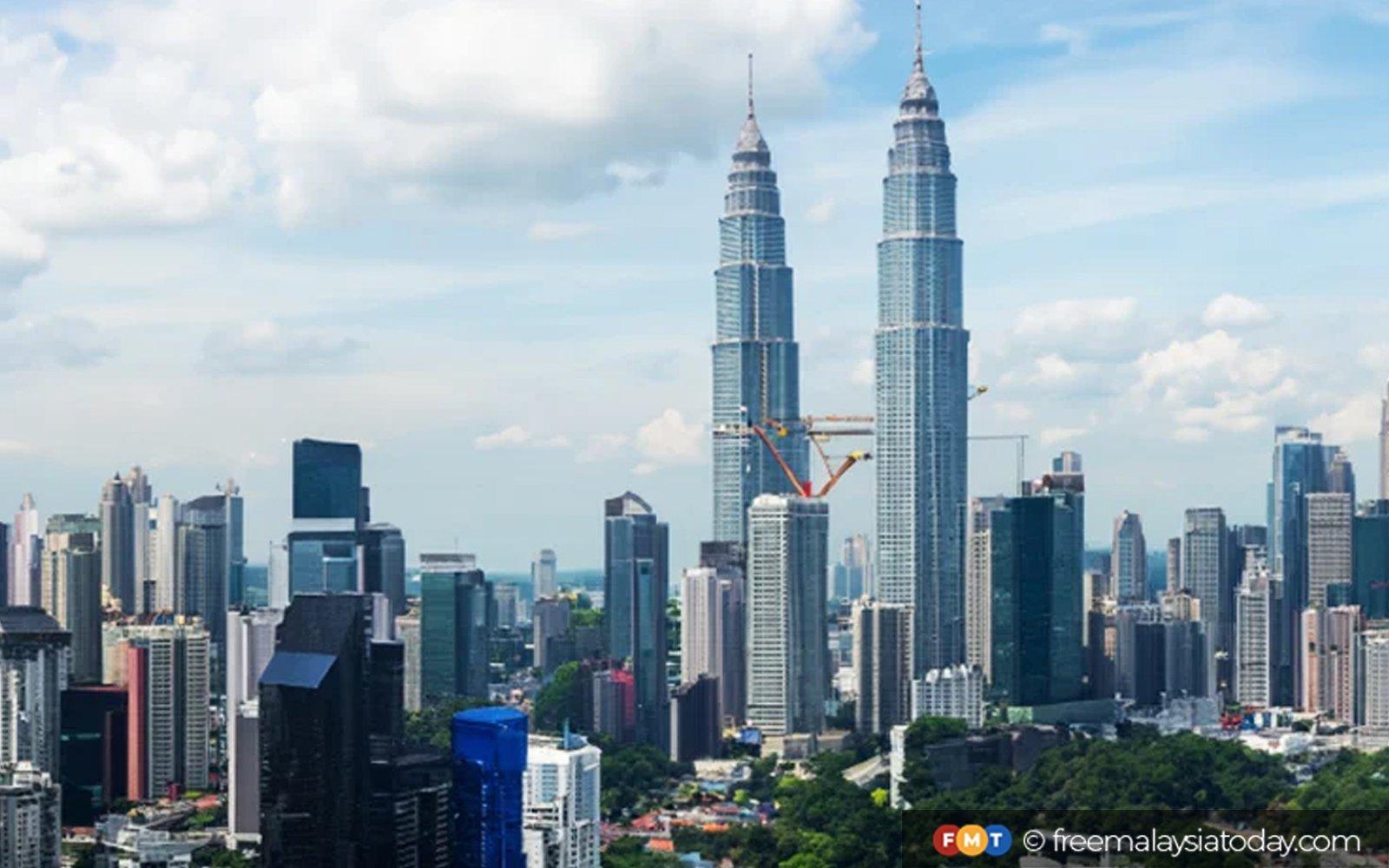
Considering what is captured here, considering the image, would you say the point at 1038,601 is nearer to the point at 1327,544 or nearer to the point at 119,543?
the point at 1327,544

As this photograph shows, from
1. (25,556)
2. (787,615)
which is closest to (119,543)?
(25,556)

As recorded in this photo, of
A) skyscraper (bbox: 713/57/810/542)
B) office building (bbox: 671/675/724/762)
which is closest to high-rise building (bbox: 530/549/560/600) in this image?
skyscraper (bbox: 713/57/810/542)

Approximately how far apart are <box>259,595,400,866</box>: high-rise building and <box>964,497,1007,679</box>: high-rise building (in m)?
13.7

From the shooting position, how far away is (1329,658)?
25.6 m

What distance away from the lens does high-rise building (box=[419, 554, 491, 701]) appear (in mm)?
25031

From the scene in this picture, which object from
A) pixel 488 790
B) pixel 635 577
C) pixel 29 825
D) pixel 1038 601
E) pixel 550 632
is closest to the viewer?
pixel 488 790

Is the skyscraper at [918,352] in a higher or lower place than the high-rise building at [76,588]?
higher

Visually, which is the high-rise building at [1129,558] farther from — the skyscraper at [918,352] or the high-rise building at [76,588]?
the high-rise building at [76,588]

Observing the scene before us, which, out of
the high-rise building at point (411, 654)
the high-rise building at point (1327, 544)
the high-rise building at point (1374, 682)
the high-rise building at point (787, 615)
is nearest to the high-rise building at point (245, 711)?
the high-rise building at point (411, 654)

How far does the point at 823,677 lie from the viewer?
2406 cm

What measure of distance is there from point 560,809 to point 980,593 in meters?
14.6

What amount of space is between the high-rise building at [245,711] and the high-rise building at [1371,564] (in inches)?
577

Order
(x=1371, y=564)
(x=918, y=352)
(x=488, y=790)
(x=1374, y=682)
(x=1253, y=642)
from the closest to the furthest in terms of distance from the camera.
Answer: (x=488, y=790)
(x=1374, y=682)
(x=1253, y=642)
(x=1371, y=564)
(x=918, y=352)

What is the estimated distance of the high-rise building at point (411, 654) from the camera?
956 inches
